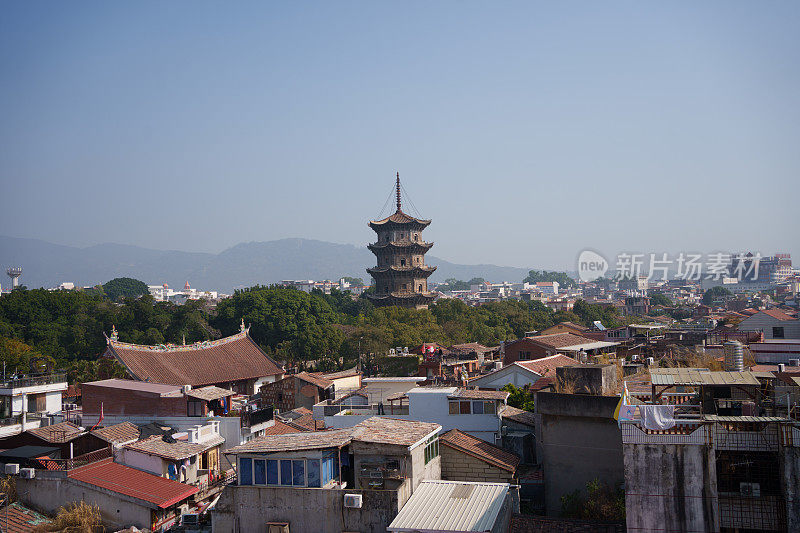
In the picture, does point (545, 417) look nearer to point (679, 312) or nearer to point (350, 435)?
point (350, 435)

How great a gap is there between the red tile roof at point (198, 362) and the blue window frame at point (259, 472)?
2216 centimetres

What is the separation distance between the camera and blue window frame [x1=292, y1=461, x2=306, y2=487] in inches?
503

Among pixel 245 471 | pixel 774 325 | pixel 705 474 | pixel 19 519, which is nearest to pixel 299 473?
pixel 245 471

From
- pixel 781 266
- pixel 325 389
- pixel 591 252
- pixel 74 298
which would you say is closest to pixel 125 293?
pixel 74 298

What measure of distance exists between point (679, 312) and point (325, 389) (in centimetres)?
8313

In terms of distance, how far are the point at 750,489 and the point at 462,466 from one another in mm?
6757

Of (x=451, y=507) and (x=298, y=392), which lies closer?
(x=451, y=507)

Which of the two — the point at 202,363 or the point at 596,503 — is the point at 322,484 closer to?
the point at 596,503

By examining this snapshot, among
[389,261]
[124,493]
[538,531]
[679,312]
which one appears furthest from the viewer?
[679,312]

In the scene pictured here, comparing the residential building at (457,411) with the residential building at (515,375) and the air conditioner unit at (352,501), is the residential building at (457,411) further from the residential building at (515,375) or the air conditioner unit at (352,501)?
the air conditioner unit at (352,501)

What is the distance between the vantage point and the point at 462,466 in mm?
16188

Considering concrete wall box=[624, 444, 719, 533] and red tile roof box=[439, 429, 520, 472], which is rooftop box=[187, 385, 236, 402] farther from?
concrete wall box=[624, 444, 719, 533]

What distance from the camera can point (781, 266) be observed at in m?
183

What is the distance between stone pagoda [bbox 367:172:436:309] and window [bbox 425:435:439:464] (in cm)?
5698
